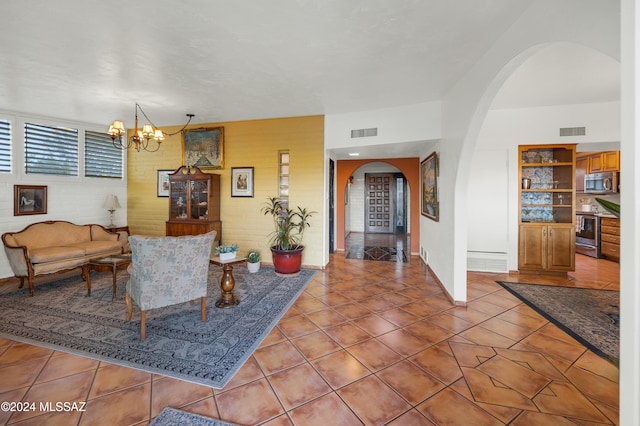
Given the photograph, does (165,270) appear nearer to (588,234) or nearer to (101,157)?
(101,157)

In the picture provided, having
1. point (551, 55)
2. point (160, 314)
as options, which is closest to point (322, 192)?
point (160, 314)

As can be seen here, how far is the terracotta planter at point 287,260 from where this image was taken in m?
4.48

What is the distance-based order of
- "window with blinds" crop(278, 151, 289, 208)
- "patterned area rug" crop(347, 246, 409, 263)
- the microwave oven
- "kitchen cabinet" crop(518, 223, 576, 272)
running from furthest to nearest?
"patterned area rug" crop(347, 246, 409, 263) < the microwave oven < "window with blinds" crop(278, 151, 289, 208) < "kitchen cabinet" crop(518, 223, 576, 272)

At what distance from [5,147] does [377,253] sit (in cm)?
716

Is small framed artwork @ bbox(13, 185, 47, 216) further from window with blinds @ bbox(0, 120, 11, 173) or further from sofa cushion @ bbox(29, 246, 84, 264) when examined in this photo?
sofa cushion @ bbox(29, 246, 84, 264)

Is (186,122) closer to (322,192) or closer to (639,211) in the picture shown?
(322,192)

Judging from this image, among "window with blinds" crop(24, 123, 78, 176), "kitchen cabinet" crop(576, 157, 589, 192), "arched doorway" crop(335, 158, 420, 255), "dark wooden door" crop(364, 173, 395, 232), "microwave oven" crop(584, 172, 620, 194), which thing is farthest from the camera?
"dark wooden door" crop(364, 173, 395, 232)

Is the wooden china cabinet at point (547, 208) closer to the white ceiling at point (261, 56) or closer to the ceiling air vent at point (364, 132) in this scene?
the white ceiling at point (261, 56)

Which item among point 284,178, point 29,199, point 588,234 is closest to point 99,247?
point 29,199

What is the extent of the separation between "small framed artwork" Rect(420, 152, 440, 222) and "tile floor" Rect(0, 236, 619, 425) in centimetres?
182

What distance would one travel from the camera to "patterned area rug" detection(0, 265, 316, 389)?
85.8 inches

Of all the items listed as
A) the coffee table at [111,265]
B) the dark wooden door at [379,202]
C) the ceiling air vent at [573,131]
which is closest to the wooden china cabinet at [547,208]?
the ceiling air vent at [573,131]

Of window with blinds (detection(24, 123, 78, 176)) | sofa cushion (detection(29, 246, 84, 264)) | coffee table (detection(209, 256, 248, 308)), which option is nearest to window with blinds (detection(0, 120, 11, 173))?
window with blinds (detection(24, 123, 78, 176))

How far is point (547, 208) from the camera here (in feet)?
15.6
